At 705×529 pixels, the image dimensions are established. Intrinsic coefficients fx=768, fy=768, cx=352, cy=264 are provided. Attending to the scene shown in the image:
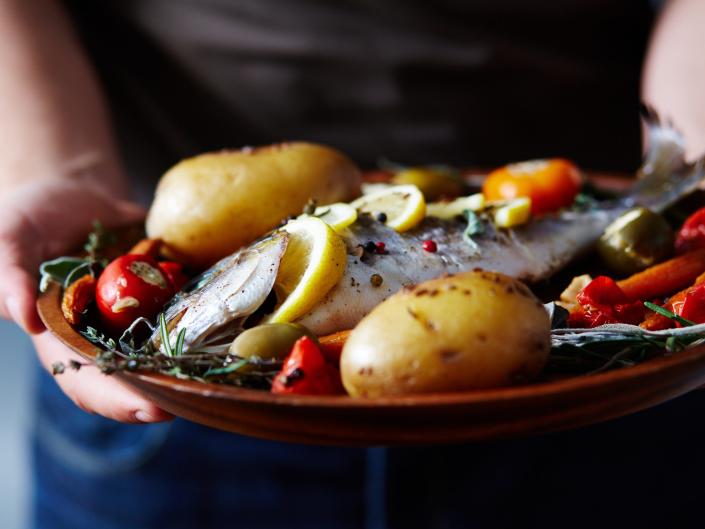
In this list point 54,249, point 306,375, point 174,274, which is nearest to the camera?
point 306,375

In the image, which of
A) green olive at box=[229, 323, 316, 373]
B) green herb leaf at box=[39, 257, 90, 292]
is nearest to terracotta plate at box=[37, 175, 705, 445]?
green olive at box=[229, 323, 316, 373]

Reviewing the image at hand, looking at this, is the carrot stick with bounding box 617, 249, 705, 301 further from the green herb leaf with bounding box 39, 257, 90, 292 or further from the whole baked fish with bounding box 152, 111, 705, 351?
the green herb leaf with bounding box 39, 257, 90, 292

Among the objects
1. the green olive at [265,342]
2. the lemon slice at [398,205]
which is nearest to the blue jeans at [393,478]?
the lemon slice at [398,205]

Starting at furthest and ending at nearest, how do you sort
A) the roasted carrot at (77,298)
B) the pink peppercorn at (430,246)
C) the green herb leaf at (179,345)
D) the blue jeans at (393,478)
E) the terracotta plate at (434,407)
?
the blue jeans at (393,478) → the pink peppercorn at (430,246) → the roasted carrot at (77,298) → the green herb leaf at (179,345) → the terracotta plate at (434,407)

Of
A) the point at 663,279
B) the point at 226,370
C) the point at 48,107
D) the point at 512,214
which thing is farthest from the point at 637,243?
the point at 48,107

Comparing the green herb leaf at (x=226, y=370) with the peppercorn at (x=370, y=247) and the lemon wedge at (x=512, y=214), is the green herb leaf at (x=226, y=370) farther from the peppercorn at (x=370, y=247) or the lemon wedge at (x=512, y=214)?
the lemon wedge at (x=512, y=214)

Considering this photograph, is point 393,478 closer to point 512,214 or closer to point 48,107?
point 512,214

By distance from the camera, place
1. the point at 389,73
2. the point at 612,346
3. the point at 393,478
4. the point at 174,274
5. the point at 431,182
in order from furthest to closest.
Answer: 1. the point at 389,73
2. the point at 393,478
3. the point at 431,182
4. the point at 174,274
5. the point at 612,346
